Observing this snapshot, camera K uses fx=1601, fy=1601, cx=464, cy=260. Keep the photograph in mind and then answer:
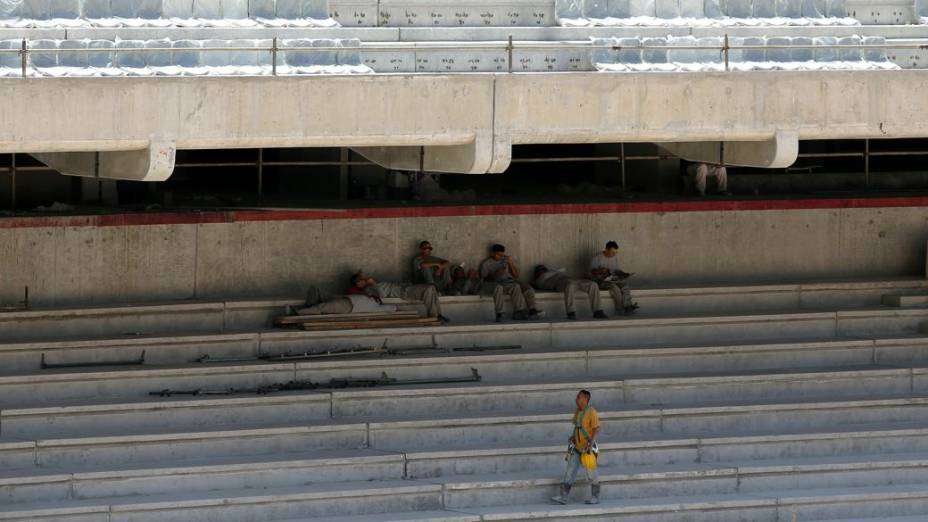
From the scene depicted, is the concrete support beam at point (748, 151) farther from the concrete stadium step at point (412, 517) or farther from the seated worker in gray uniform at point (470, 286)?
the concrete stadium step at point (412, 517)

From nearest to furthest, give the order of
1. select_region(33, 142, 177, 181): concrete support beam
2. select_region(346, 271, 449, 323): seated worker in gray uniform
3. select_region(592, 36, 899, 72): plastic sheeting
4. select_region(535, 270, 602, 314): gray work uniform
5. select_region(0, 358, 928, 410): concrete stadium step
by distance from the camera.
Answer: select_region(33, 142, 177, 181): concrete support beam < select_region(0, 358, 928, 410): concrete stadium step < select_region(592, 36, 899, 72): plastic sheeting < select_region(346, 271, 449, 323): seated worker in gray uniform < select_region(535, 270, 602, 314): gray work uniform

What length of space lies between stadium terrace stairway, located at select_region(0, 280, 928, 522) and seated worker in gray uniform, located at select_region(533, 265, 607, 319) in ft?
0.75

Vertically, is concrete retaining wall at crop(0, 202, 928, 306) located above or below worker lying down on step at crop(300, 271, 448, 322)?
above

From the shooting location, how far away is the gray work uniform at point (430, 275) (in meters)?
18.0

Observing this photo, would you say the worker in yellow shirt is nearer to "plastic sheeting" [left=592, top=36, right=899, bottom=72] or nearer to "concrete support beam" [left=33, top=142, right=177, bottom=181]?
"plastic sheeting" [left=592, top=36, right=899, bottom=72]

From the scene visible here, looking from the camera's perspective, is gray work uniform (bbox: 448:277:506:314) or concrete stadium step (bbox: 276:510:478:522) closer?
concrete stadium step (bbox: 276:510:478:522)

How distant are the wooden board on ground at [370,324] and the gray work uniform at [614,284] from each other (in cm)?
215

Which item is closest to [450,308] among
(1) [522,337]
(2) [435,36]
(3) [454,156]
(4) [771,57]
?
(1) [522,337]

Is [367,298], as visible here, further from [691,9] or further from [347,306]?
[691,9]

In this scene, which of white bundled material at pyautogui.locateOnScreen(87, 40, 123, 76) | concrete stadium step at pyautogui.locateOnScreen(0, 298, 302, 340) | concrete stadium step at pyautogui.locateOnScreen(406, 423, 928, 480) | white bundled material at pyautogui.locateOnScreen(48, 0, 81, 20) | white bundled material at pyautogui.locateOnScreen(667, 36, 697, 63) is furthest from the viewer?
concrete stadium step at pyautogui.locateOnScreen(0, 298, 302, 340)

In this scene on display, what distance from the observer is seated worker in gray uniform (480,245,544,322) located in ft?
58.9

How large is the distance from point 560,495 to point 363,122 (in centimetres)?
392

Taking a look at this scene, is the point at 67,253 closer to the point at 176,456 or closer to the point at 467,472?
the point at 176,456

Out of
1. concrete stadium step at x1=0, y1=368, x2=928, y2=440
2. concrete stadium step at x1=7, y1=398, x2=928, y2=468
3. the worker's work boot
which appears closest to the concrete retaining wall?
concrete stadium step at x1=0, y1=368, x2=928, y2=440
